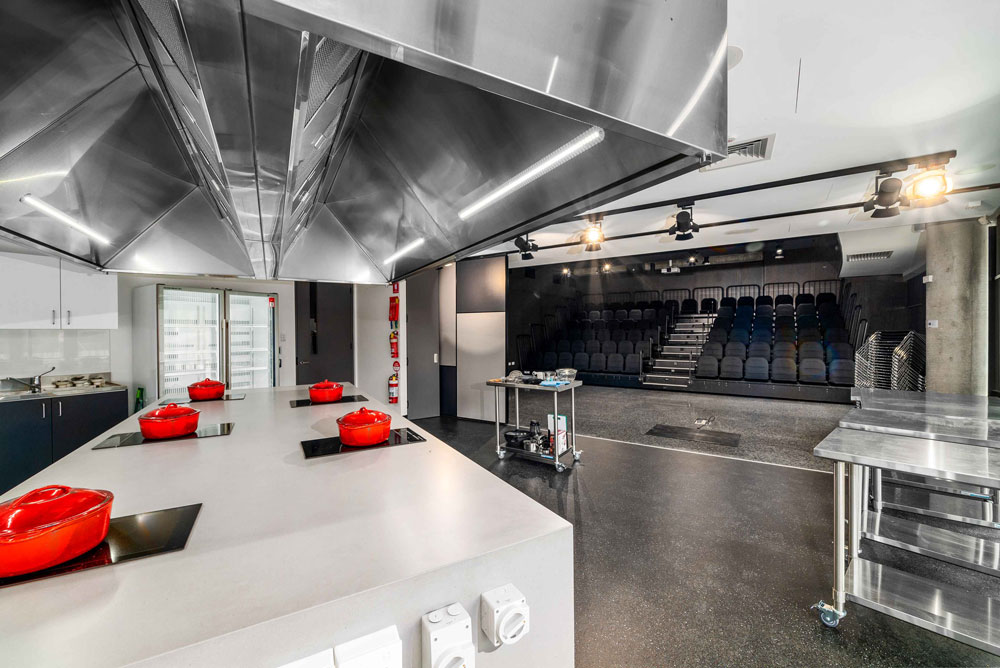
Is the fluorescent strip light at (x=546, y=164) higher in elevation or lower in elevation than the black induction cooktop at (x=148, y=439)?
higher

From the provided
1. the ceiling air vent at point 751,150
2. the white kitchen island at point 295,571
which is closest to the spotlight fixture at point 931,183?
the ceiling air vent at point 751,150

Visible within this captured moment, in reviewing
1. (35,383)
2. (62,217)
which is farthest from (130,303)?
(62,217)

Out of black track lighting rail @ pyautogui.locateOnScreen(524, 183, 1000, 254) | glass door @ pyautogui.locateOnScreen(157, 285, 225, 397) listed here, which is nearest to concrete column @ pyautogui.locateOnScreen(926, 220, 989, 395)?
black track lighting rail @ pyautogui.locateOnScreen(524, 183, 1000, 254)

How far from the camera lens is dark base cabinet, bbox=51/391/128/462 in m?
3.49

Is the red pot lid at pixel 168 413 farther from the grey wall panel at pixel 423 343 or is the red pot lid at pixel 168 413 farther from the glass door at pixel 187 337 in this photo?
the grey wall panel at pixel 423 343

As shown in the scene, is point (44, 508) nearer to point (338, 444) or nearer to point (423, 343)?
point (338, 444)

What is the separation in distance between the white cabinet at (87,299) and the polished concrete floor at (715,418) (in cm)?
516

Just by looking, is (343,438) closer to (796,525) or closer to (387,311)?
(796,525)

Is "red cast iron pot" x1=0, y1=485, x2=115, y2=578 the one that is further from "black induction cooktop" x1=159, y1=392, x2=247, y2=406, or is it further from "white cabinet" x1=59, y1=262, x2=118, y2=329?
"white cabinet" x1=59, y1=262, x2=118, y2=329

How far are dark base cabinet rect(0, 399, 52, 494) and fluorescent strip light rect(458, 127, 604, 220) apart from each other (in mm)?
4640

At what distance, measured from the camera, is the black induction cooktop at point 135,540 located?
0.77 metres

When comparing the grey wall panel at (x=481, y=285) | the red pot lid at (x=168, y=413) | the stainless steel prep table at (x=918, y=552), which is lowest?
the stainless steel prep table at (x=918, y=552)

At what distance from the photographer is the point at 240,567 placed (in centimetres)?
77

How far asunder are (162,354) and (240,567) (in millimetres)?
4485
